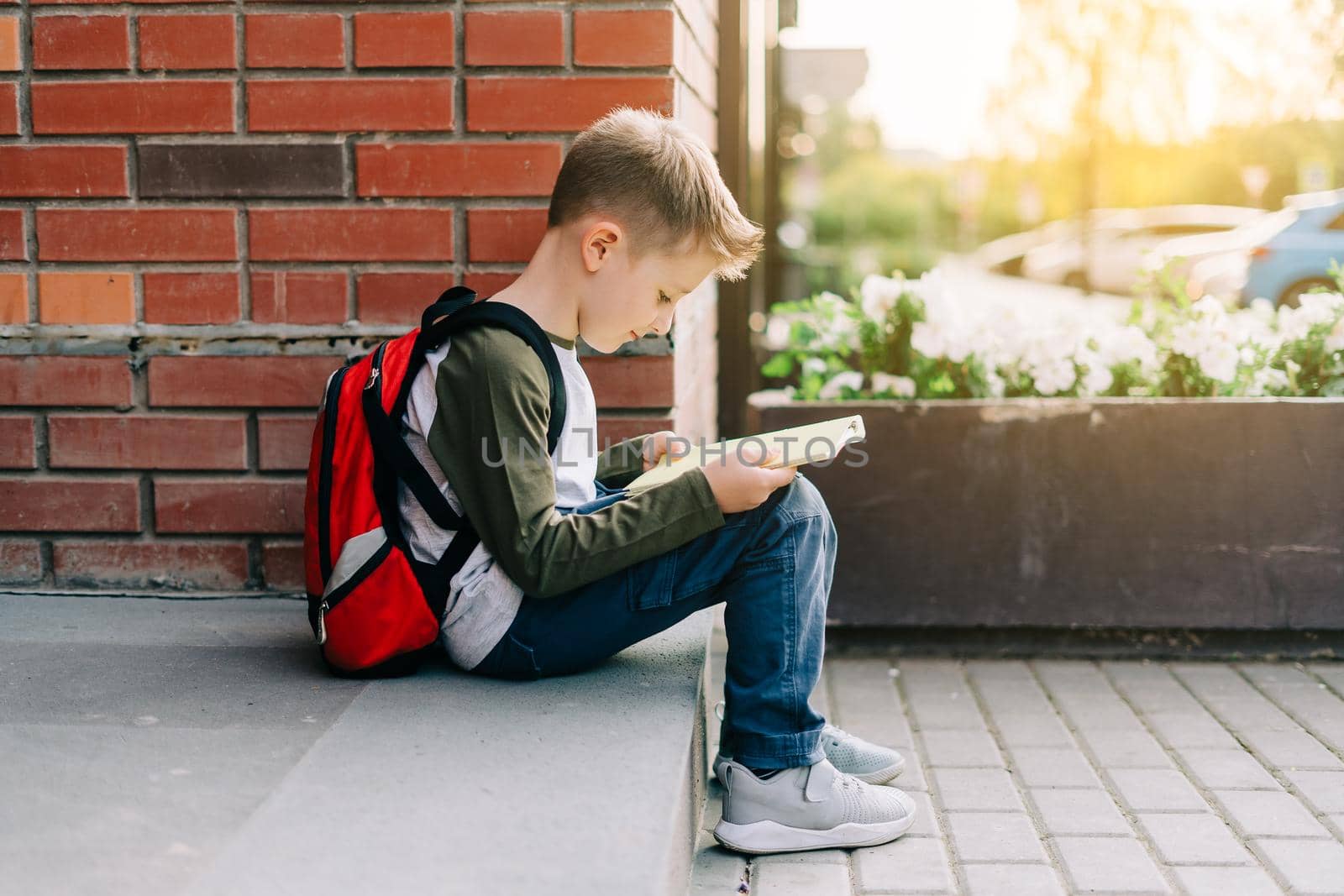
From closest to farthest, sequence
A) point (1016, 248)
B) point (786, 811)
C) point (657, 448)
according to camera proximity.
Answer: point (786, 811) → point (657, 448) → point (1016, 248)

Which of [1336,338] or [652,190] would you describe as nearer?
[652,190]

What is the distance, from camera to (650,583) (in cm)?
208

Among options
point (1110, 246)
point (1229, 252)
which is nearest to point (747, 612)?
point (1229, 252)

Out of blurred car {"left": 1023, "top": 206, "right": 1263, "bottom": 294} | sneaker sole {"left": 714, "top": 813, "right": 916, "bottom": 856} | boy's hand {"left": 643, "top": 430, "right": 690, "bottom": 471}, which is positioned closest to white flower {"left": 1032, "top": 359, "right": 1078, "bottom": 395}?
boy's hand {"left": 643, "top": 430, "right": 690, "bottom": 471}

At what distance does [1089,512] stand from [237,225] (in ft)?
7.12

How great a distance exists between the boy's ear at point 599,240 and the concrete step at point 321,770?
0.70 meters

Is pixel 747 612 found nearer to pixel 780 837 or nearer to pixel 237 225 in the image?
pixel 780 837

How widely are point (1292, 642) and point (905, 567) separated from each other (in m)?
1.01

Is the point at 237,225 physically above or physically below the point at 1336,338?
above

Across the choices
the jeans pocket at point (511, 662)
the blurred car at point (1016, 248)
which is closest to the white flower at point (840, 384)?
the jeans pocket at point (511, 662)

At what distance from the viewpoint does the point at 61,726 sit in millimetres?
1972

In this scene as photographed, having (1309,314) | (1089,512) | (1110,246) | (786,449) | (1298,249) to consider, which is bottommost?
(1089,512)

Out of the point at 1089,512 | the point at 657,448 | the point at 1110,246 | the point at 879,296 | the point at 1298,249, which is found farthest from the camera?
the point at 1110,246

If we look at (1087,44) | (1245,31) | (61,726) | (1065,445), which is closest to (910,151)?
(1087,44)
